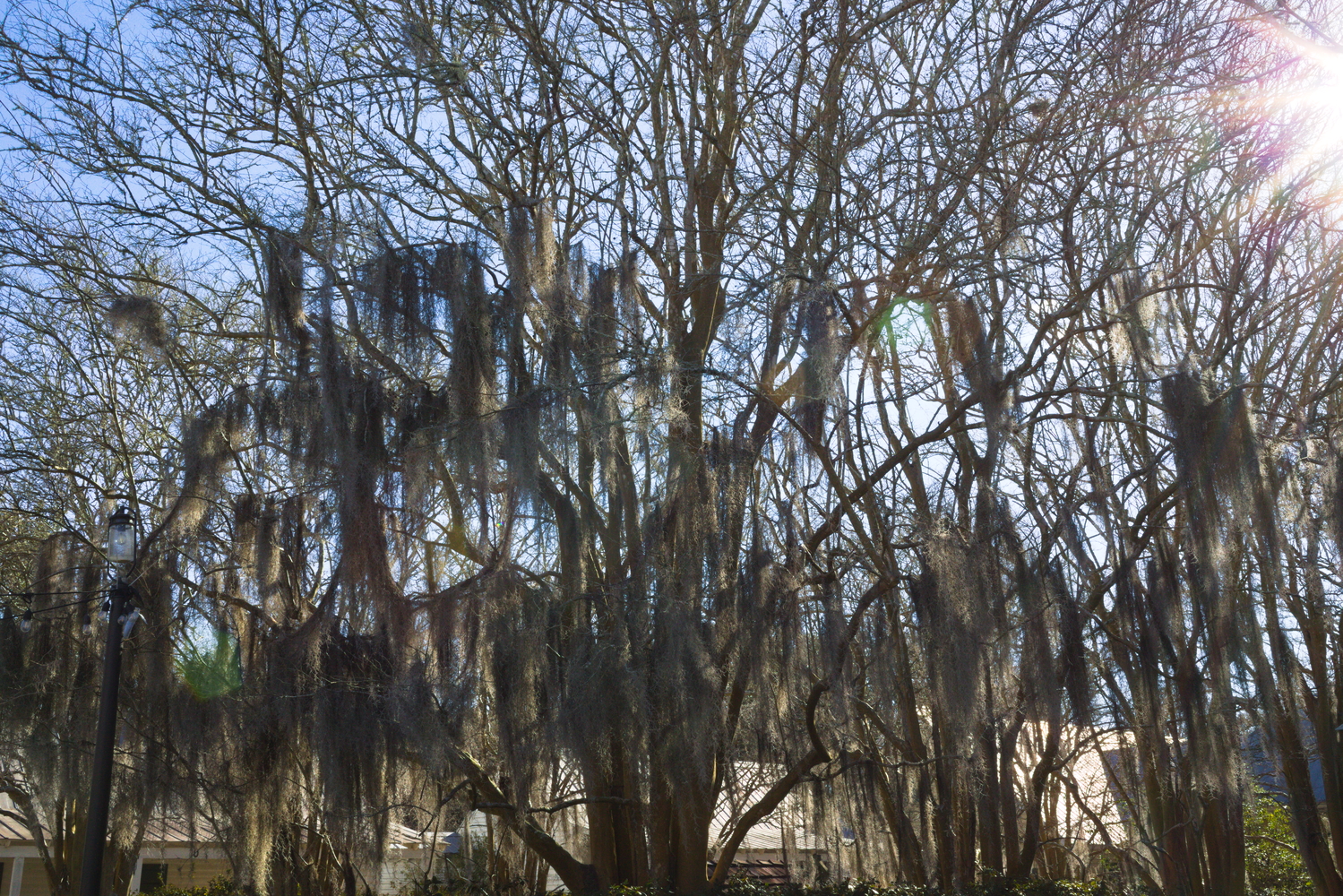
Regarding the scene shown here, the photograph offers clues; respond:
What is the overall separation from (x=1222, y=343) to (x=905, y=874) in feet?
17.0

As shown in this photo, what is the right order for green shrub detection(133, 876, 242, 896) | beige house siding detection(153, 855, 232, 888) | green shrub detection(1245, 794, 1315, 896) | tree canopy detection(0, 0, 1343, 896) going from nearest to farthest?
tree canopy detection(0, 0, 1343, 896) < green shrub detection(133, 876, 242, 896) < green shrub detection(1245, 794, 1315, 896) < beige house siding detection(153, 855, 232, 888)

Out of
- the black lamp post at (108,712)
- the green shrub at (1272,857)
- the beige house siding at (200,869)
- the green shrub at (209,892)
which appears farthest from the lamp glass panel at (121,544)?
the green shrub at (1272,857)

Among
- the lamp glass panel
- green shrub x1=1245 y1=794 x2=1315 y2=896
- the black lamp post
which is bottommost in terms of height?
green shrub x1=1245 y1=794 x2=1315 y2=896

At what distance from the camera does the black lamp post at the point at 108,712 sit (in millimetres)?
6348

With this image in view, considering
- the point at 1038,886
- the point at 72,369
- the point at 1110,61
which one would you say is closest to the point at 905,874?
the point at 1038,886

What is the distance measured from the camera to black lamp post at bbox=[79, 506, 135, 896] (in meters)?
6.35

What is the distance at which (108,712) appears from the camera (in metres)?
6.48

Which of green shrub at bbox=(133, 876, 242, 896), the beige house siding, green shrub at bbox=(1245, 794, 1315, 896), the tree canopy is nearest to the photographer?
the tree canopy

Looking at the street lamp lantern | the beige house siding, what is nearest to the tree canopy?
the street lamp lantern

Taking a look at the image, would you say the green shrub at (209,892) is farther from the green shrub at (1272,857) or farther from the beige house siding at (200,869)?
the green shrub at (1272,857)

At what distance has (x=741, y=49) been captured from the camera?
8531mm

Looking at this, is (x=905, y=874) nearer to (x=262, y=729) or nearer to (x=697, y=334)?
(x=697, y=334)

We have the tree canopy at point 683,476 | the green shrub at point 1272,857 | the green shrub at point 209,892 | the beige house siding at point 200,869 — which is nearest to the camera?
the tree canopy at point 683,476

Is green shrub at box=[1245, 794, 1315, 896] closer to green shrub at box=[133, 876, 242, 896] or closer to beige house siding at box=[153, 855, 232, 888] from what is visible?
green shrub at box=[133, 876, 242, 896]
